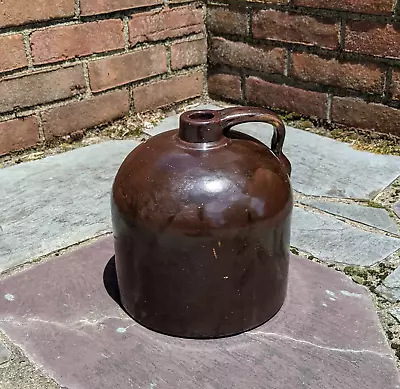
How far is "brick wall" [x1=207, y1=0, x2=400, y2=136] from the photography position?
250 cm

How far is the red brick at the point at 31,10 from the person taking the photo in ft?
7.64

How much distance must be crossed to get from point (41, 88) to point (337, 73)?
4.50ft

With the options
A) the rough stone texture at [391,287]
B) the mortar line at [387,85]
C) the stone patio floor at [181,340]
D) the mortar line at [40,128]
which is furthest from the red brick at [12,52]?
→ the rough stone texture at [391,287]

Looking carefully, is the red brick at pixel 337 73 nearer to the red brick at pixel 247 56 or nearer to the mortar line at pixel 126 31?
the red brick at pixel 247 56

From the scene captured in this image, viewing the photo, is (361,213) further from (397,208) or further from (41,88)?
(41,88)

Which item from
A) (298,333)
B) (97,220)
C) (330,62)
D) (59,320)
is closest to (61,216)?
(97,220)

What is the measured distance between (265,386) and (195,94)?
213 cm

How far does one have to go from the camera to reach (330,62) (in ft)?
8.73

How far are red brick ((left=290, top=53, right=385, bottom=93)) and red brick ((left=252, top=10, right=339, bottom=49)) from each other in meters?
0.08

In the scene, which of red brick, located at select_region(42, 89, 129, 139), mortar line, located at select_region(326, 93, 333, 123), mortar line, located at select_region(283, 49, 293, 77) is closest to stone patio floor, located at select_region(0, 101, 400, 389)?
red brick, located at select_region(42, 89, 129, 139)

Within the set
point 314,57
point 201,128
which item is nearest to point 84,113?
point 314,57

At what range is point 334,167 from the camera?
7.87 feet

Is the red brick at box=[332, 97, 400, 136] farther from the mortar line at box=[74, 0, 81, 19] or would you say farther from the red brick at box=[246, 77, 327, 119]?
the mortar line at box=[74, 0, 81, 19]

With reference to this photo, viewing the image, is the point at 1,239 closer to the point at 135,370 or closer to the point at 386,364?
the point at 135,370
